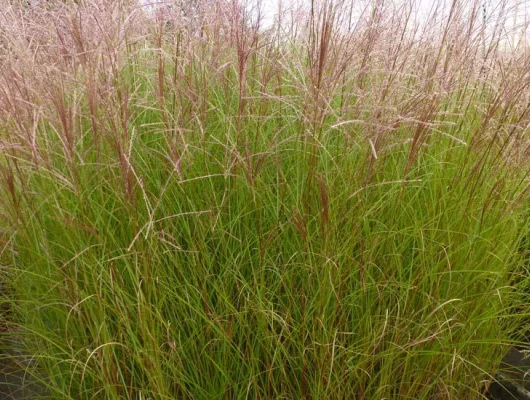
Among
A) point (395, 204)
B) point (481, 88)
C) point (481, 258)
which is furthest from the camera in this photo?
point (481, 88)


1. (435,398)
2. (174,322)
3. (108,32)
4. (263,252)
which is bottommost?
(435,398)

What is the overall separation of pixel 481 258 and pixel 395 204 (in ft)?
1.34

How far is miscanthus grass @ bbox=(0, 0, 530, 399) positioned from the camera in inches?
81.1

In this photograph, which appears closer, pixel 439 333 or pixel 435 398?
pixel 439 333

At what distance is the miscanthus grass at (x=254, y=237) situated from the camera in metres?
2.06

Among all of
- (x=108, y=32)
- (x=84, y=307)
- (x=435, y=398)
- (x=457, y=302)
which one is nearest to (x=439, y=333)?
(x=457, y=302)

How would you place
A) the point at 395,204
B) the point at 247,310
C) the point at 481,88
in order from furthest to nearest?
the point at 481,88 → the point at 395,204 → the point at 247,310

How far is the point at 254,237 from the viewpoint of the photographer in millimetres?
2217

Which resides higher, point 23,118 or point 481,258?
point 23,118


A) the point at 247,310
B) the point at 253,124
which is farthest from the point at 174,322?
the point at 253,124

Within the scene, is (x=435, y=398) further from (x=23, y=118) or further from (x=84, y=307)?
(x=23, y=118)

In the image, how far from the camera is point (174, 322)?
2205mm

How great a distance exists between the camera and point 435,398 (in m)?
2.35

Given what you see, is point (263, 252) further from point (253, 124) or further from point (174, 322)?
point (253, 124)
